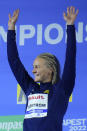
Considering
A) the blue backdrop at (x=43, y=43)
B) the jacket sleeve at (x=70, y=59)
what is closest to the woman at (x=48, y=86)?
the jacket sleeve at (x=70, y=59)

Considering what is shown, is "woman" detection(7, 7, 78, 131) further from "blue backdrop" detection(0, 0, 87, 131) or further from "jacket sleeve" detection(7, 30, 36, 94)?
"blue backdrop" detection(0, 0, 87, 131)

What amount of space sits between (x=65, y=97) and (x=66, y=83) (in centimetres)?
6

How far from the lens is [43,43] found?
7.47 ft

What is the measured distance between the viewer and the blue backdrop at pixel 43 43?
216 cm

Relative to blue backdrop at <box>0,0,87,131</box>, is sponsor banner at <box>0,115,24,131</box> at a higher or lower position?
lower

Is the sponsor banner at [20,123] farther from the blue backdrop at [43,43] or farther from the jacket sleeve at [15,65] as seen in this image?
the jacket sleeve at [15,65]

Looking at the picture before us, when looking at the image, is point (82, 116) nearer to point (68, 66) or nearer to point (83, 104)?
point (83, 104)

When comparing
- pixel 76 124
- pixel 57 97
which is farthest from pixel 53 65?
pixel 76 124

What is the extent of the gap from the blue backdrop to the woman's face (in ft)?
2.64

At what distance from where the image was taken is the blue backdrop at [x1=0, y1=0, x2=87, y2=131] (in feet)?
7.10

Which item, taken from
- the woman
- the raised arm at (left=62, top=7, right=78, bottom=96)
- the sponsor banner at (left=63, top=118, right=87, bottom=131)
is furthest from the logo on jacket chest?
the sponsor banner at (left=63, top=118, right=87, bottom=131)

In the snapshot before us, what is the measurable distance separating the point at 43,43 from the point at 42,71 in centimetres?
90

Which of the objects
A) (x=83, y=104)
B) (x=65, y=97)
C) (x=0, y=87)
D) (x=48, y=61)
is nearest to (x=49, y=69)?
(x=48, y=61)

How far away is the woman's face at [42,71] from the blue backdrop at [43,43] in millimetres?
806
